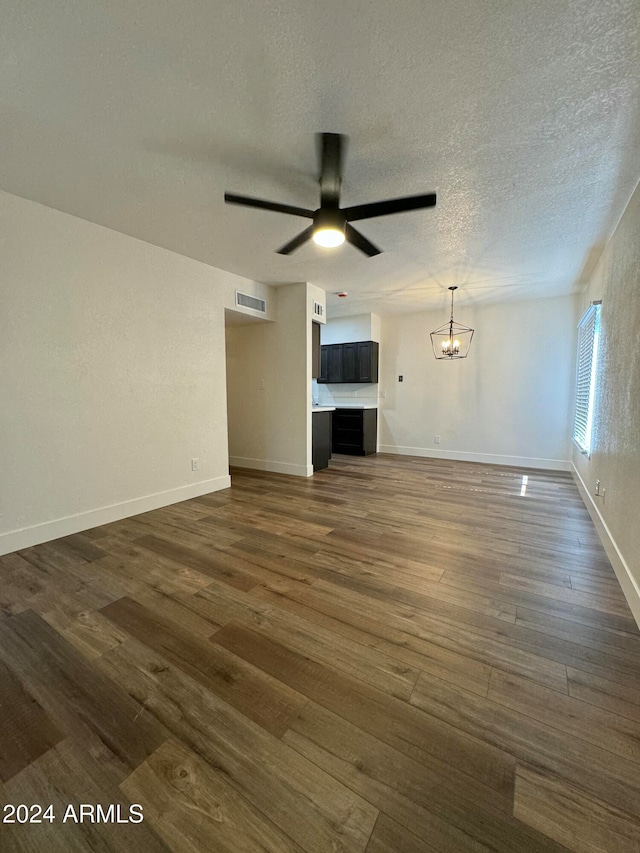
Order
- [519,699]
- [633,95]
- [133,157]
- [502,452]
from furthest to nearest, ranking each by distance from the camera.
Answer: [502,452]
[133,157]
[633,95]
[519,699]

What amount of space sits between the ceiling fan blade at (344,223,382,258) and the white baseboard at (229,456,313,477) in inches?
112

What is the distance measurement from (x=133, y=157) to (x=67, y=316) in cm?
132

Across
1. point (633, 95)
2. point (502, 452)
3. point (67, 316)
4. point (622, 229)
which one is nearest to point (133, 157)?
point (67, 316)

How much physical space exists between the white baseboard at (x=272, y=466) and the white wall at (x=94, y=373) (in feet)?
3.91

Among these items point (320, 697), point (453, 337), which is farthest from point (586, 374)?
point (320, 697)

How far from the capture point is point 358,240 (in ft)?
7.72

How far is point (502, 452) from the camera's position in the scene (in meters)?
5.50

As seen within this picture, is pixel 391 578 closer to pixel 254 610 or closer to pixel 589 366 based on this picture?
pixel 254 610

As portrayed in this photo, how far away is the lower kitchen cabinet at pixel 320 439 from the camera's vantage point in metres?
4.82

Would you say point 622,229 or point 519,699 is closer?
point 519,699

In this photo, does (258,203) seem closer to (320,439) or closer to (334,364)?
(320,439)

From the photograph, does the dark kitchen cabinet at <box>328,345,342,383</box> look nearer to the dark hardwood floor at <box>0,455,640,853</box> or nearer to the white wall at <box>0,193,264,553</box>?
the white wall at <box>0,193,264,553</box>

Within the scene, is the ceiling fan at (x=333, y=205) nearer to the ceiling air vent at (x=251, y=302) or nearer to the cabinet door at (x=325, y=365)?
the ceiling air vent at (x=251, y=302)

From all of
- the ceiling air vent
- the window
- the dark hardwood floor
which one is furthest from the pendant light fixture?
the dark hardwood floor
